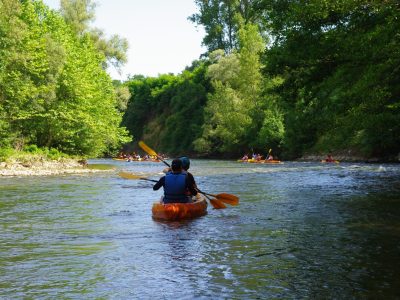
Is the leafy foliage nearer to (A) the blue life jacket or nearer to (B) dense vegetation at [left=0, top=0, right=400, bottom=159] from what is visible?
(B) dense vegetation at [left=0, top=0, right=400, bottom=159]

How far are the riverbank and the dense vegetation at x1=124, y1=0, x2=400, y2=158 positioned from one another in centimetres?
1365

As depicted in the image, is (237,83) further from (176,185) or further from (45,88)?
(176,185)

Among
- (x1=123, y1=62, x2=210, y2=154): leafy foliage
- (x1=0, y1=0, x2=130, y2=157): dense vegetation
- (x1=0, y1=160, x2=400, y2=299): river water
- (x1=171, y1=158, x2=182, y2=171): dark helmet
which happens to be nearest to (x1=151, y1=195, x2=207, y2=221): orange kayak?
(x1=0, y1=160, x2=400, y2=299): river water

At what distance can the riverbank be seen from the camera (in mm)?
27586

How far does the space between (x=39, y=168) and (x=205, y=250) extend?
914 inches

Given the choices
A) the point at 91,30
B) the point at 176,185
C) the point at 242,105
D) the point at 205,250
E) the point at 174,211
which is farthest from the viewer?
the point at 242,105

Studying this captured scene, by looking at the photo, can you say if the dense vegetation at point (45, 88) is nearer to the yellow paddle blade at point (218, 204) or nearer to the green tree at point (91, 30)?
the green tree at point (91, 30)

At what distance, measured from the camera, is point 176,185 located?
12.2 m

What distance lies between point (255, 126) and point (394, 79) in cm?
3974

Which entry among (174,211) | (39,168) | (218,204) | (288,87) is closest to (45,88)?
(39,168)

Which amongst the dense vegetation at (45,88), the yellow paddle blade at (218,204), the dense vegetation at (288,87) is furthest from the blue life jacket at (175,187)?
the dense vegetation at (45,88)

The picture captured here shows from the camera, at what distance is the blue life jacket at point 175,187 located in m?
12.2

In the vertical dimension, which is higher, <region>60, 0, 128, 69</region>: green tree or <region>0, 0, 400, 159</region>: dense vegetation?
<region>60, 0, 128, 69</region>: green tree

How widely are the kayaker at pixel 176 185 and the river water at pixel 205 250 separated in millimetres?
739
